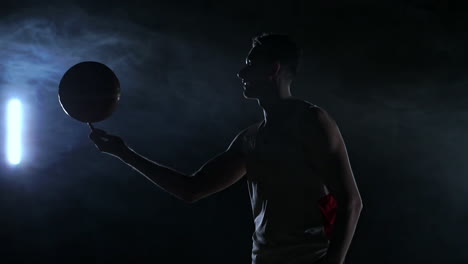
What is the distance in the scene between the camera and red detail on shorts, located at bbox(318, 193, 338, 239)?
5.46 ft

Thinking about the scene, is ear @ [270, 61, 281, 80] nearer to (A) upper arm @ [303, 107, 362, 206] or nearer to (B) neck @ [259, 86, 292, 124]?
(B) neck @ [259, 86, 292, 124]

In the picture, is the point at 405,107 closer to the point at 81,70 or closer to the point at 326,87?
the point at 326,87

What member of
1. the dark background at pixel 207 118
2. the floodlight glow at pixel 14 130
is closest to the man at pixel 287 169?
the dark background at pixel 207 118

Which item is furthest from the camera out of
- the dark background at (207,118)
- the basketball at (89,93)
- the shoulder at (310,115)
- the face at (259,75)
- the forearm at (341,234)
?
the dark background at (207,118)

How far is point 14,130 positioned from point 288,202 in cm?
374

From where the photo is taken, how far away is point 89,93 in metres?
2.25

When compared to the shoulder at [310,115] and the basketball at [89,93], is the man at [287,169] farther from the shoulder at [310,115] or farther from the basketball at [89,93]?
the basketball at [89,93]

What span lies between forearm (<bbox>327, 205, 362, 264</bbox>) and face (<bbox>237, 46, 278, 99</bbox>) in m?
0.46

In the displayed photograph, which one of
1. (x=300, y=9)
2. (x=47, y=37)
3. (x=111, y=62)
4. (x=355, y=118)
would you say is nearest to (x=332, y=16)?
(x=300, y=9)

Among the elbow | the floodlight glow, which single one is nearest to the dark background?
the floodlight glow

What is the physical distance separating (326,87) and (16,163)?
270cm

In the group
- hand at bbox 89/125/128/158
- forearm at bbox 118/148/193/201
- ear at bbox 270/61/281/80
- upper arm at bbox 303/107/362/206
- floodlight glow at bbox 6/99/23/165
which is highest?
ear at bbox 270/61/281/80

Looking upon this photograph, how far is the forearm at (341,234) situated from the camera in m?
1.54

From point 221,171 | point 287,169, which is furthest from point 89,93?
point 287,169
